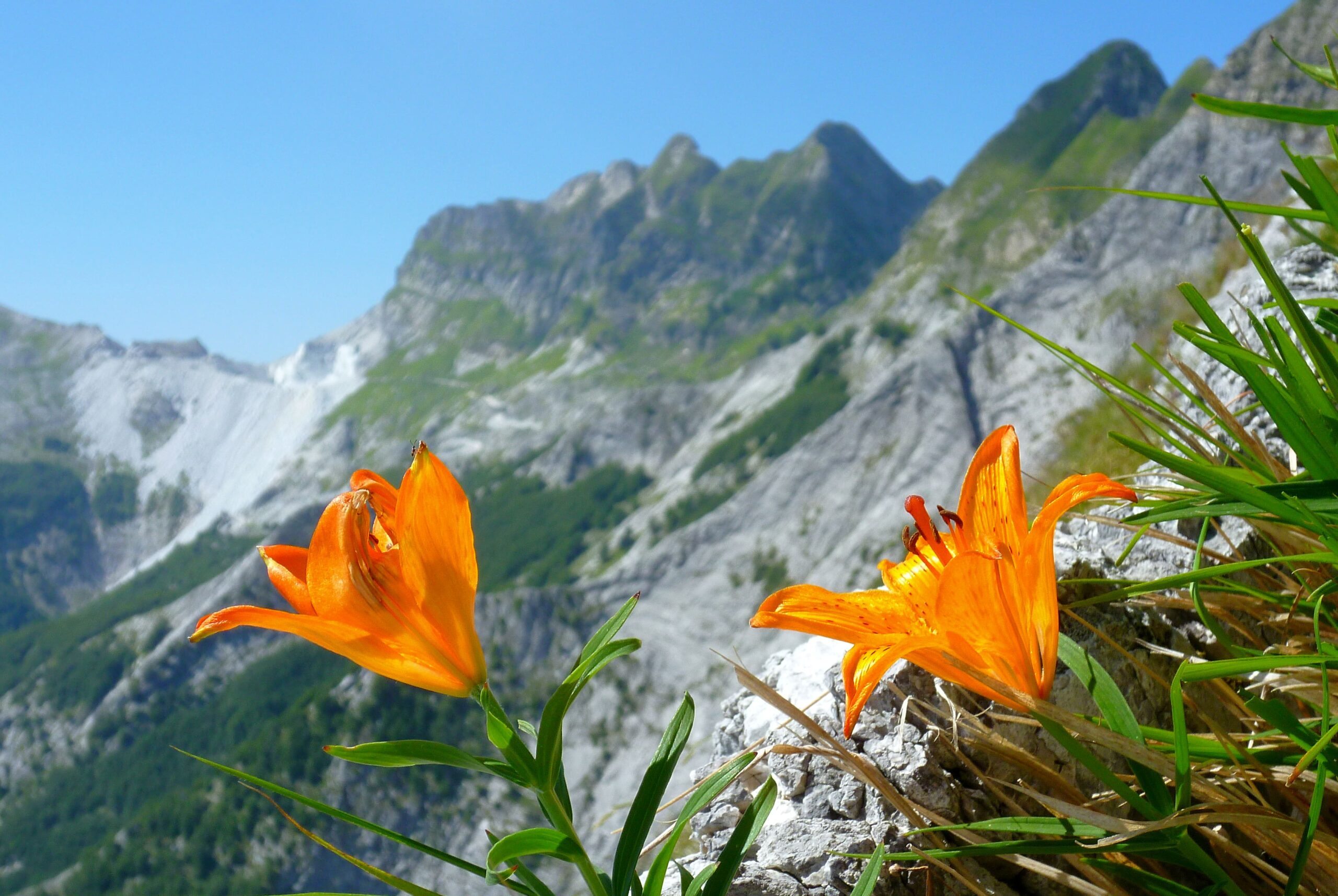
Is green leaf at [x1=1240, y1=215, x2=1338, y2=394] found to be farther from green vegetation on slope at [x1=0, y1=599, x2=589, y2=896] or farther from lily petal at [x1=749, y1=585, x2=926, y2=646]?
green vegetation on slope at [x1=0, y1=599, x2=589, y2=896]

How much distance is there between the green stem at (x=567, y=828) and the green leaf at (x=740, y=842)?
0.22m

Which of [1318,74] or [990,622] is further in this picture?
[1318,74]

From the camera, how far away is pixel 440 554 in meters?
1.09

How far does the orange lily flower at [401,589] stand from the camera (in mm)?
1057

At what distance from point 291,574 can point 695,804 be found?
0.74 meters

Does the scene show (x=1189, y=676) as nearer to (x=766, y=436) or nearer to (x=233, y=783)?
(x=766, y=436)

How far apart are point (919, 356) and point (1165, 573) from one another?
276 ft

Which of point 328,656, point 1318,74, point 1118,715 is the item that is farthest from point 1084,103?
point 1118,715

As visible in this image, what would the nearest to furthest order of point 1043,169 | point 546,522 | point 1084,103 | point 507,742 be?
point 507,742 < point 546,522 < point 1043,169 < point 1084,103

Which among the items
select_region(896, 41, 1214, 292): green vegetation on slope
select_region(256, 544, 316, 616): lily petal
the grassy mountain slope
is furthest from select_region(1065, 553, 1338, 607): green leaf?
select_region(896, 41, 1214, 292): green vegetation on slope

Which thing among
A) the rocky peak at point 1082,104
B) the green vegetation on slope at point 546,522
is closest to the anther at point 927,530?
the green vegetation on slope at point 546,522

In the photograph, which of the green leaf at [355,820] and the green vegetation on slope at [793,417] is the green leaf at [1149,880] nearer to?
the green leaf at [355,820]

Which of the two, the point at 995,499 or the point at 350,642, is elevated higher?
the point at 995,499

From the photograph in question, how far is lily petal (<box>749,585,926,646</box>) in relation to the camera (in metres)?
1.21
